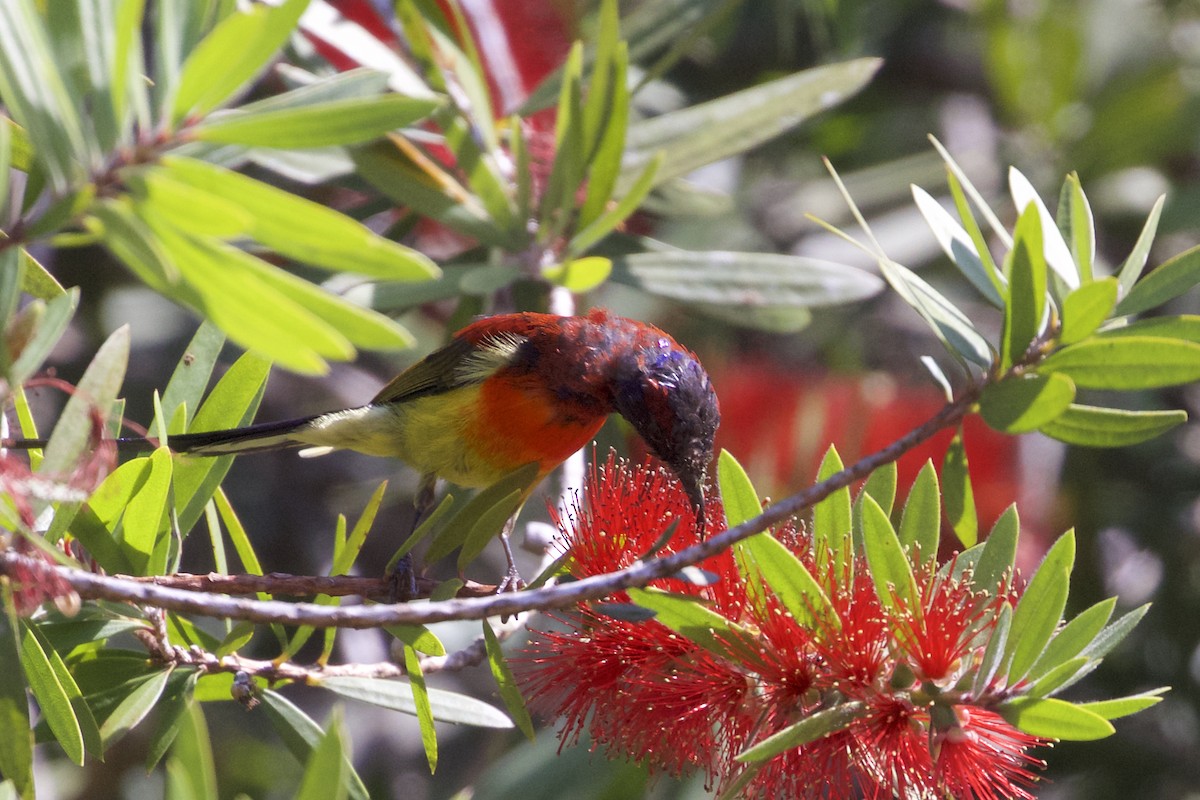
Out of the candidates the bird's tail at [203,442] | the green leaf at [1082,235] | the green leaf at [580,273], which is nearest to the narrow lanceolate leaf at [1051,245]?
the green leaf at [1082,235]

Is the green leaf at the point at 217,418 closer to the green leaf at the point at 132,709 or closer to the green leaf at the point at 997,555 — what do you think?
the green leaf at the point at 132,709

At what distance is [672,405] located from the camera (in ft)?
8.05

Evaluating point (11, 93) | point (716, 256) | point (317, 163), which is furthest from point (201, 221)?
point (716, 256)

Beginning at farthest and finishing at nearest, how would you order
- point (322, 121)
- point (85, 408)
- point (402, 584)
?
1. point (402, 584)
2. point (85, 408)
3. point (322, 121)

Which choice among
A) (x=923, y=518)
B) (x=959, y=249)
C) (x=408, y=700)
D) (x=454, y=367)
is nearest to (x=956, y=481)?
(x=923, y=518)

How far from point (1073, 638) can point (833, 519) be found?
1.19 ft

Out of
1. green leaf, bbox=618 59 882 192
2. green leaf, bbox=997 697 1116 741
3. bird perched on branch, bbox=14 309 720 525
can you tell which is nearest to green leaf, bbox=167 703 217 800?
green leaf, bbox=997 697 1116 741

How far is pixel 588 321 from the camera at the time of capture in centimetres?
271

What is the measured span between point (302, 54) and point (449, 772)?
8.53 feet

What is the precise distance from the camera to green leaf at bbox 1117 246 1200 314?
143 centimetres

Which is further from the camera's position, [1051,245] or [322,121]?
[1051,245]

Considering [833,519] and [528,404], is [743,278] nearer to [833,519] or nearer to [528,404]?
[528,404]

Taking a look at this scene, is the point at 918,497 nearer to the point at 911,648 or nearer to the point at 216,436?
the point at 911,648

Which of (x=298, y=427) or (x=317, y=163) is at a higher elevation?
(x=317, y=163)
